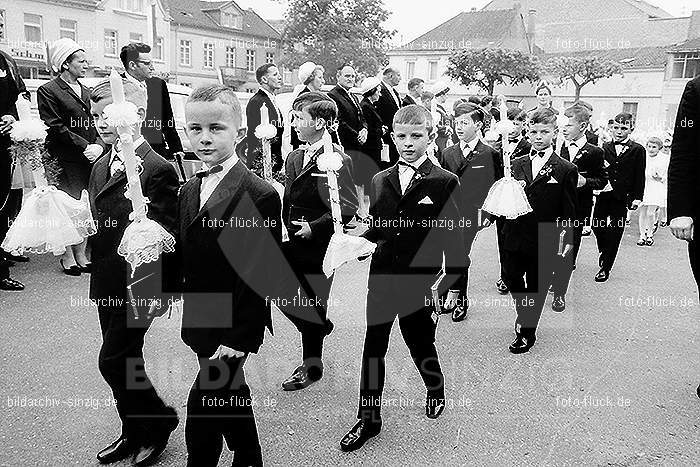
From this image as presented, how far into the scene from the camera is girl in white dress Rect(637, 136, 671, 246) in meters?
10.1

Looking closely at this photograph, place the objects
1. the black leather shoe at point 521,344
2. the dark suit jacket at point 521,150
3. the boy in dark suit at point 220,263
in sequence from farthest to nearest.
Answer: the dark suit jacket at point 521,150 → the black leather shoe at point 521,344 → the boy in dark suit at point 220,263

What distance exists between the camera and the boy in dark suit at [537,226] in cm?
534

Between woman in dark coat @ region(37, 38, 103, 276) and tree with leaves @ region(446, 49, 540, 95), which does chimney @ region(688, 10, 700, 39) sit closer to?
tree with leaves @ region(446, 49, 540, 95)

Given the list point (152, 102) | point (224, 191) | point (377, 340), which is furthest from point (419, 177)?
point (152, 102)

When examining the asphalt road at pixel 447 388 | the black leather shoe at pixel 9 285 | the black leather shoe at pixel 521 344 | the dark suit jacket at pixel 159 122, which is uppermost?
the dark suit jacket at pixel 159 122

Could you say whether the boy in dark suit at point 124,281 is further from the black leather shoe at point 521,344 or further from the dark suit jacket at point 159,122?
the dark suit jacket at point 159,122

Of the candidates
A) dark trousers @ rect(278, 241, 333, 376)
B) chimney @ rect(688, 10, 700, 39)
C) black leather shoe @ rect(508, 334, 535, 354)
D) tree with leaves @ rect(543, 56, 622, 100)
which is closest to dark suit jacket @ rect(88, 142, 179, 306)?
dark trousers @ rect(278, 241, 333, 376)

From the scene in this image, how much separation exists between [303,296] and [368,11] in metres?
43.4

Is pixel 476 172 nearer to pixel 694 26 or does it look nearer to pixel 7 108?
pixel 7 108

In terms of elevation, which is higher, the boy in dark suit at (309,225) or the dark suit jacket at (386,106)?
the dark suit jacket at (386,106)

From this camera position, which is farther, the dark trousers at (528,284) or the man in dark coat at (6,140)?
the man in dark coat at (6,140)

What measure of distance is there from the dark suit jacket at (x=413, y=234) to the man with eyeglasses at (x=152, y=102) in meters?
3.88

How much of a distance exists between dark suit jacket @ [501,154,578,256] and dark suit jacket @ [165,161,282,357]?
120 inches

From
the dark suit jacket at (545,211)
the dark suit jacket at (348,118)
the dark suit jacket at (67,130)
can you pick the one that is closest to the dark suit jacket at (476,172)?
the dark suit jacket at (545,211)
